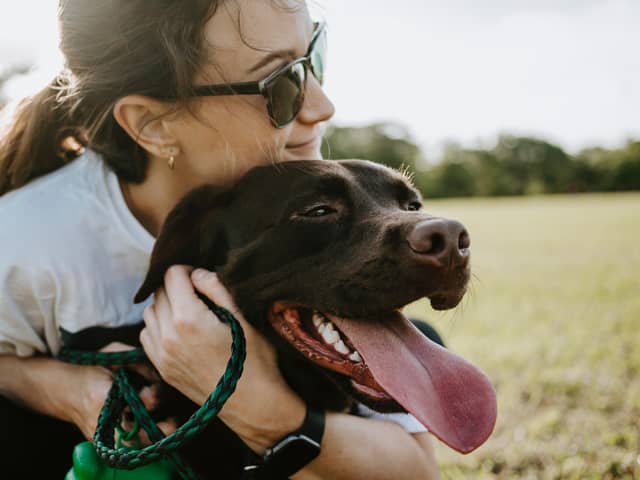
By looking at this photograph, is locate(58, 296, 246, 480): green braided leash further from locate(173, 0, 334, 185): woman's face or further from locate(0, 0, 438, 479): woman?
locate(173, 0, 334, 185): woman's face

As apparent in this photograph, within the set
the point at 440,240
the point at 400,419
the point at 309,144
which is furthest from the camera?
the point at 309,144

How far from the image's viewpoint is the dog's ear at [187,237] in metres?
2.47

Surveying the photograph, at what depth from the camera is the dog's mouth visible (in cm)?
200

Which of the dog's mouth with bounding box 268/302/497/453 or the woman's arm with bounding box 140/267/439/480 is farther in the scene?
the woman's arm with bounding box 140/267/439/480

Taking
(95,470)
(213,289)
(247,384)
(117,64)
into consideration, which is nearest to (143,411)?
(95,470)

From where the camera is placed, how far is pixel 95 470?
81.8 inches

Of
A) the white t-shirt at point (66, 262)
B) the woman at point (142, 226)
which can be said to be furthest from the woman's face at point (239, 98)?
the white t-shirt at point (66, 262)

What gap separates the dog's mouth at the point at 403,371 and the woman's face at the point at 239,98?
0.75 meters

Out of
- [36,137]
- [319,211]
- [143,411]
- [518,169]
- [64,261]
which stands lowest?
[518,169]

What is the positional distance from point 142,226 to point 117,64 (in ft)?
2.40

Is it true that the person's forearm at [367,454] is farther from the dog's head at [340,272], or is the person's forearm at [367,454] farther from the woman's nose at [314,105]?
the woman's nose at [314,105]

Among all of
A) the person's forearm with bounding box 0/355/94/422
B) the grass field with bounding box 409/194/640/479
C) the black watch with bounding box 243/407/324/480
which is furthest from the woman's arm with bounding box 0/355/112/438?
the grass field with bounding box 409/194/640/479

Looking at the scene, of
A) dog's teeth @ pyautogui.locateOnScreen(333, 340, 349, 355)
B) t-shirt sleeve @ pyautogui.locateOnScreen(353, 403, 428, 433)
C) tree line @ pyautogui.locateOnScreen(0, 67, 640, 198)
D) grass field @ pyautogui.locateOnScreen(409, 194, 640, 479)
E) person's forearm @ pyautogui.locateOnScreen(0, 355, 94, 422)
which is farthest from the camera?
tree line @ pyautogui.locateOnScreen(0, 67, 640, 198)

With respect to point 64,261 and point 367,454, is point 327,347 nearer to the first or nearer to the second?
point 367,454
